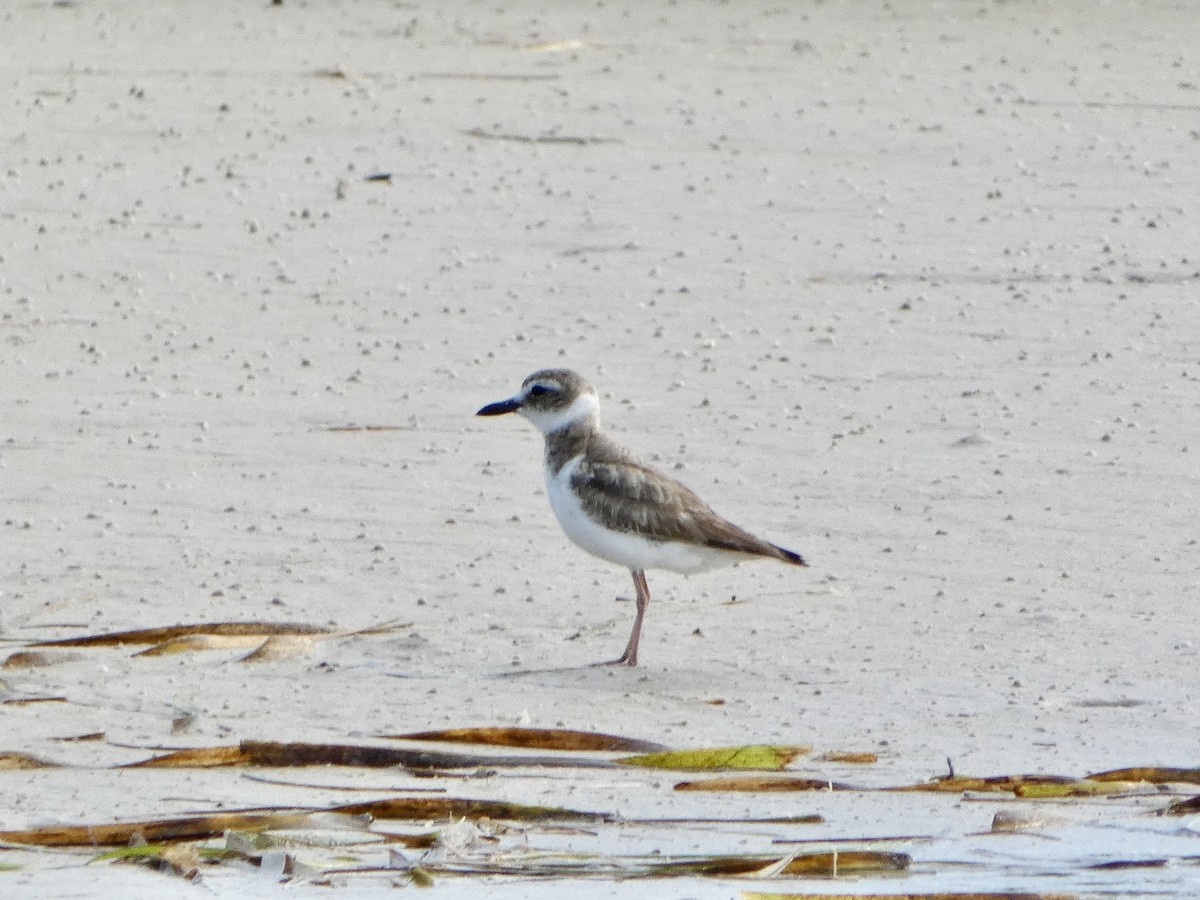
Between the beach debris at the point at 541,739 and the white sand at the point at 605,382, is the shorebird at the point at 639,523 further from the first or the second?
the beach debris at the point at 541,739

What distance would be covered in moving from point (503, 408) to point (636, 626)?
1.18 metres

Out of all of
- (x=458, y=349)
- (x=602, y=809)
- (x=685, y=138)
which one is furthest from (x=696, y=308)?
(x=602, y=809)

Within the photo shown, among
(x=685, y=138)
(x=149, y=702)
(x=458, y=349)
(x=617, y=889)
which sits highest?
(x=685, y=138)

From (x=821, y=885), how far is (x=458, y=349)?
5497 mm

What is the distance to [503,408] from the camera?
7.33 m

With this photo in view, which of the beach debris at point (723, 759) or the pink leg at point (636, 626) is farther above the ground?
the pink leg at point (636, 626)

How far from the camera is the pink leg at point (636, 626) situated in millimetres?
6293

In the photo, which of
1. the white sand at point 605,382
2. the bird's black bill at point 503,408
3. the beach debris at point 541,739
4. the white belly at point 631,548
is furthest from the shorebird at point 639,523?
the beach debris at point 541,739

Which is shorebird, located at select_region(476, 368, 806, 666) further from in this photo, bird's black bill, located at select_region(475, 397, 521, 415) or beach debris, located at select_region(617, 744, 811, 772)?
beach debris, located at select_region(617, 744, 811, 772)

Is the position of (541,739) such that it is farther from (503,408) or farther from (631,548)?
(503,408)

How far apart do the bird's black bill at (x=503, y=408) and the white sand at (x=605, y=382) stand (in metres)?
0.44

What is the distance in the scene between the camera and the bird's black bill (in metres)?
7.27

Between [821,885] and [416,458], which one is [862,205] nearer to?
[416,458]

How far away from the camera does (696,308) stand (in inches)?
407
